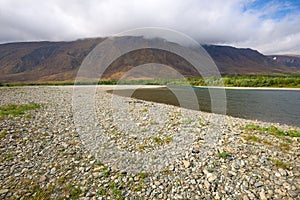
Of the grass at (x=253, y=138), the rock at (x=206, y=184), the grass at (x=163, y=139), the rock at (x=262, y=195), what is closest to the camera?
the rock at (x=262, y=195)

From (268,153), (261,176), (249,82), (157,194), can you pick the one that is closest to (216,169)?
(261,176)

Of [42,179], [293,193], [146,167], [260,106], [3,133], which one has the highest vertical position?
[3,133]

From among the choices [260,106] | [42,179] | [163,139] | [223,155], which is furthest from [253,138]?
[260,106]

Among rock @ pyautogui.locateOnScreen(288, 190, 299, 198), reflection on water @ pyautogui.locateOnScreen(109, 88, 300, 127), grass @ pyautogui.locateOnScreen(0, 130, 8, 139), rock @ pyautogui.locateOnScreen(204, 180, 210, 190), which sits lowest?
reflection on water @ pyautogui.locateOnScreen(109, 88, 300, 127)

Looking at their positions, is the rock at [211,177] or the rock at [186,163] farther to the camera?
the rock at [186,163]

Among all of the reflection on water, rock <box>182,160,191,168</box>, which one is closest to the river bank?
rock <box>182,160,191,168</box>

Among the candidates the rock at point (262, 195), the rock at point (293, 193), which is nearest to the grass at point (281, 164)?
the rock at point (293, 193)

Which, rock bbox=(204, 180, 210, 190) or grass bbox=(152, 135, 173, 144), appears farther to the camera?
grass bbox=(152, 135, 173, 144)

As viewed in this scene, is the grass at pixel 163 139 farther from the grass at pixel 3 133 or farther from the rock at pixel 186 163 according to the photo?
the grass at pixel 3 133

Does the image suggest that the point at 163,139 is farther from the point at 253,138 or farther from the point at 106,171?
the point at 253,138

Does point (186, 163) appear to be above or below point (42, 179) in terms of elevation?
below

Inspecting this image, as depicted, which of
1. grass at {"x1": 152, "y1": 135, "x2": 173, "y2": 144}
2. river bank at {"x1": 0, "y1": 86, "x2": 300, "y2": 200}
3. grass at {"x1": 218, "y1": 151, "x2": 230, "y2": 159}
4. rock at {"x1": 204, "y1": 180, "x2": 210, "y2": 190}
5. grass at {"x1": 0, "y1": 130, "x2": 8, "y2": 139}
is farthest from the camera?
grass at {"x1": 152, "y1": 135, "x2": 173, "y2": 144}

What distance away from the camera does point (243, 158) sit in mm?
5605

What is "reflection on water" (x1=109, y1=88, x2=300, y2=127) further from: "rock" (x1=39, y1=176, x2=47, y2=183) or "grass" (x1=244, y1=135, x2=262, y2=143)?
"rock" (x1=39, y1=176, x2=47, y2=183)
